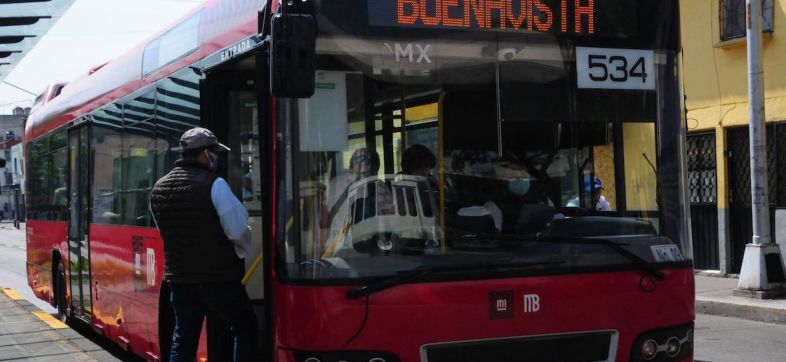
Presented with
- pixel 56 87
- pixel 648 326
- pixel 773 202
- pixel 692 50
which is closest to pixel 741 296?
pixel 773 202

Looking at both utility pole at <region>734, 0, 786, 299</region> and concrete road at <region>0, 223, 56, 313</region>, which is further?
A: concrete road at <region>0, 223, 56, 313</region>

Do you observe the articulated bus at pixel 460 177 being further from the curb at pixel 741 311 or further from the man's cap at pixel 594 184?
the curb at pixel 741 311

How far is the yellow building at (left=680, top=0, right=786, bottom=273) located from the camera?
13.2m

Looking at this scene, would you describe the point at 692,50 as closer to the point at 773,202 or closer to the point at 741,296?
the point at 773,202

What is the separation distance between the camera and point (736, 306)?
1090cm


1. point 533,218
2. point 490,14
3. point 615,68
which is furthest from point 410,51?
point 615,68

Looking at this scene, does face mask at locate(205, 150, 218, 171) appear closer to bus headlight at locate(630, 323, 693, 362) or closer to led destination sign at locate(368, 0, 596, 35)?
led destination sign at locate(368, 0, 596, 35)

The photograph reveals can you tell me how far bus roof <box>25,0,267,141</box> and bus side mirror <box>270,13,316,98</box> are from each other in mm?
643

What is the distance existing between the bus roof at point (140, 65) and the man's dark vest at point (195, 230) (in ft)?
2.74

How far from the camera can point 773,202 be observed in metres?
13.4

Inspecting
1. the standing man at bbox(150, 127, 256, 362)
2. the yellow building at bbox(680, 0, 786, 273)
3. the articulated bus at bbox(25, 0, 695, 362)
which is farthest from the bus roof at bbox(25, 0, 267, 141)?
the yellow building at bbox(680, 0, 786, 273)

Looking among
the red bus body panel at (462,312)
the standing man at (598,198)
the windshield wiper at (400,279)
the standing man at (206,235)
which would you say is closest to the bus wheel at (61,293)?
the standing man at (206,235)

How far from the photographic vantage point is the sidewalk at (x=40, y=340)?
317 inches

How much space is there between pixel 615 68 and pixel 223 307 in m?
2.38
